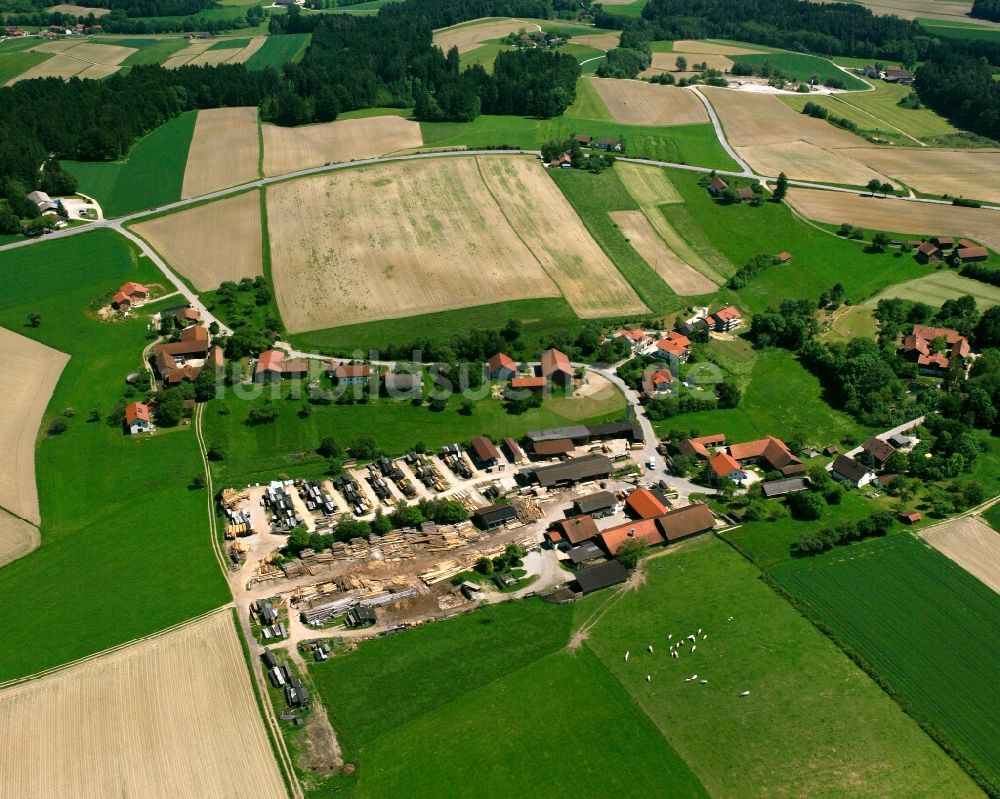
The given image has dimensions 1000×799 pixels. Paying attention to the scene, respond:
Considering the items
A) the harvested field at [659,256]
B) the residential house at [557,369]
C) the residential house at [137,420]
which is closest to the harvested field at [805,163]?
the harvested field at [659,256]

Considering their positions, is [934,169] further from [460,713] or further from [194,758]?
[194,758]

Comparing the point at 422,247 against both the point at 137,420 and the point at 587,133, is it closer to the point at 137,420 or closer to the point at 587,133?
the point at 137,420

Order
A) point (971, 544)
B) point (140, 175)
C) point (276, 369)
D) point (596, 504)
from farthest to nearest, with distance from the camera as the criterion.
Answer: point (140, 175) → point (276, 369) → point (596, 504) → point (971, 544)

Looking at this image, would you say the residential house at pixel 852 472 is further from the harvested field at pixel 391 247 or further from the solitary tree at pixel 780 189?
the solitary tree at pixel 780 189

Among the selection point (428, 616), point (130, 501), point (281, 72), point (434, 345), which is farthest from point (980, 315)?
point (281, 72)

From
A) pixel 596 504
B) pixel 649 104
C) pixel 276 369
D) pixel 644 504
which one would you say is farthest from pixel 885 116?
pixel 276 369

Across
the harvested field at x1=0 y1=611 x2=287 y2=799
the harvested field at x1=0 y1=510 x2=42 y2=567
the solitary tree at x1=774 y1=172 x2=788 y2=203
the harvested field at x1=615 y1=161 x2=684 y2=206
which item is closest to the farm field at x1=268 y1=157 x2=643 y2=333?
the harvested field at x1=615 y1=161 x2=684 y2=206
